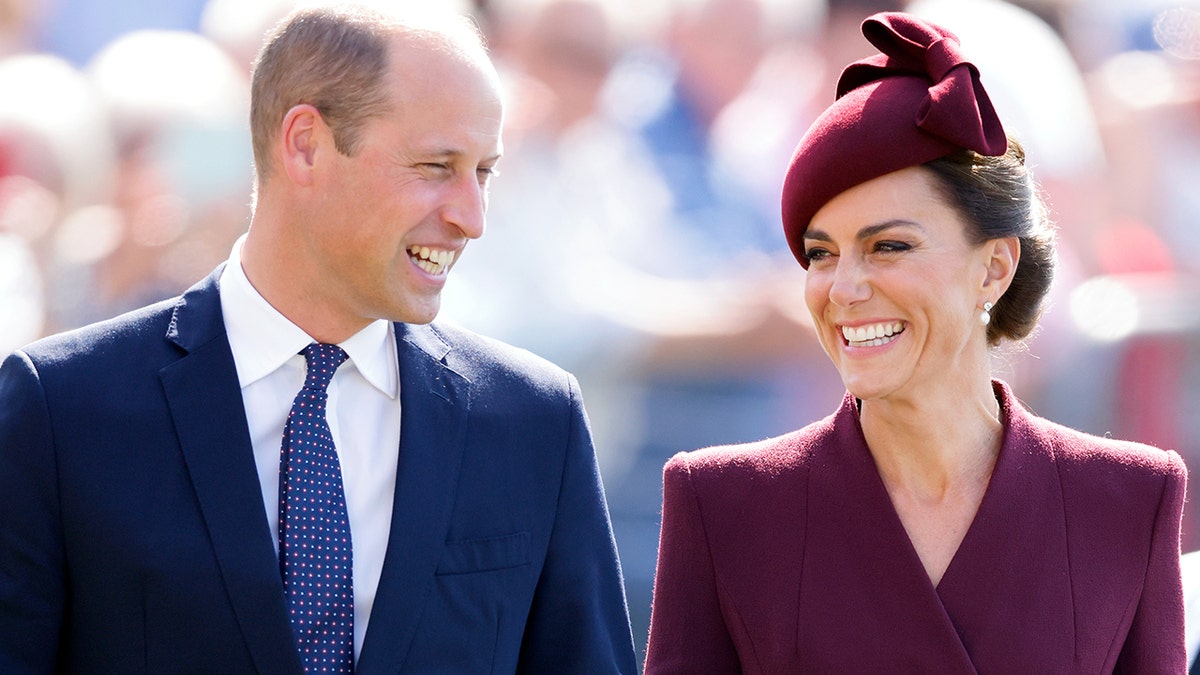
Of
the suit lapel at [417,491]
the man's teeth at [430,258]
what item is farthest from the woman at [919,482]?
the man's teeth at [430,258]

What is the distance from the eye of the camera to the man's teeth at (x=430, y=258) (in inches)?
96.8

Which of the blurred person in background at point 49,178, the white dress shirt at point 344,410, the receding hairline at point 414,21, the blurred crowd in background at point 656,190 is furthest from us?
the blurred person in background at point 49,178

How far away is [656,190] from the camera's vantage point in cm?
504

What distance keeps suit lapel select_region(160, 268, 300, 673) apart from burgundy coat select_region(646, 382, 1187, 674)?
0.63 metres

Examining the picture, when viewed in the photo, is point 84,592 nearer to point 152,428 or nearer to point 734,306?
point 152,428

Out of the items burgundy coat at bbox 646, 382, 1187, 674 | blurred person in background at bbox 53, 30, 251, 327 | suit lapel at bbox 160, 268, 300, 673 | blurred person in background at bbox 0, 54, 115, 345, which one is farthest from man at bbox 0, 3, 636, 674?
blurred person in background at bbox 0, 54, 115, 345

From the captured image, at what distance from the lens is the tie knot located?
2422mm

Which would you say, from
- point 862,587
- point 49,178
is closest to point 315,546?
point 862,587

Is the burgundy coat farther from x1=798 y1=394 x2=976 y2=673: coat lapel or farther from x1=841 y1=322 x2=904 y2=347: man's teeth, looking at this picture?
x1=841 y1=322 x2=904 y2=347: man's teeth

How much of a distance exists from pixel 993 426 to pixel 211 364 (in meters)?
1.23

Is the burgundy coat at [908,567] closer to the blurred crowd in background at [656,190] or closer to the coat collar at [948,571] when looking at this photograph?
the coat collar at [948,571]

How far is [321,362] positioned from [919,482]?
0.95m

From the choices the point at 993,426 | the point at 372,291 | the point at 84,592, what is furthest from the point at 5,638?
the point at 993,426

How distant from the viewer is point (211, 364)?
2.39 metres
